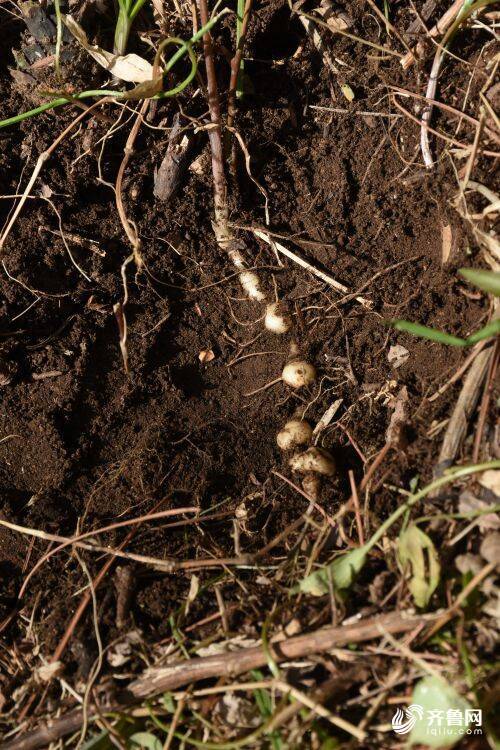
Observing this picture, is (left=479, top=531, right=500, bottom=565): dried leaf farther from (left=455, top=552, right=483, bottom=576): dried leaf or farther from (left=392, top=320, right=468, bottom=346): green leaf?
(left=392, top=320, right=468, bottom=346): green leaf

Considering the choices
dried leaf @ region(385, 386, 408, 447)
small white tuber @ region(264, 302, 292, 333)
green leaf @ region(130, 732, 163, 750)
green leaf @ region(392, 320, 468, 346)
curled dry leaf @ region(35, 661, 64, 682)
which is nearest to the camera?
green leaf @ region(392, 320, 468, 346)

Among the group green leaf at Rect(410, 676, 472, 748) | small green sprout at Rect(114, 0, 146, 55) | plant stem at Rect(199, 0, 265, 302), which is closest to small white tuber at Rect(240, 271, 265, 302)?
plant stem at Rect(199, 0, 265, 302)

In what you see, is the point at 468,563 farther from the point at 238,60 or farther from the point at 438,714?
the point at 238,60

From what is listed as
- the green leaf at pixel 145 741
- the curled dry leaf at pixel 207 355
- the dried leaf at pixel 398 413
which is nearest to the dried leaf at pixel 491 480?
the dried leaf at pixel 398 413

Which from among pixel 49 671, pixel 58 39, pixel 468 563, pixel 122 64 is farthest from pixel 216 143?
pixel 49 671

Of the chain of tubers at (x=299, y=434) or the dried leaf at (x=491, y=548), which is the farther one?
the chain of tubers at (x=299, y=434)

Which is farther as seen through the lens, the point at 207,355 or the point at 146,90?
the point at 207,355

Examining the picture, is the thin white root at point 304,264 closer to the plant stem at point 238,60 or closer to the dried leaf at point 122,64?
the plant stem at point 238,60
